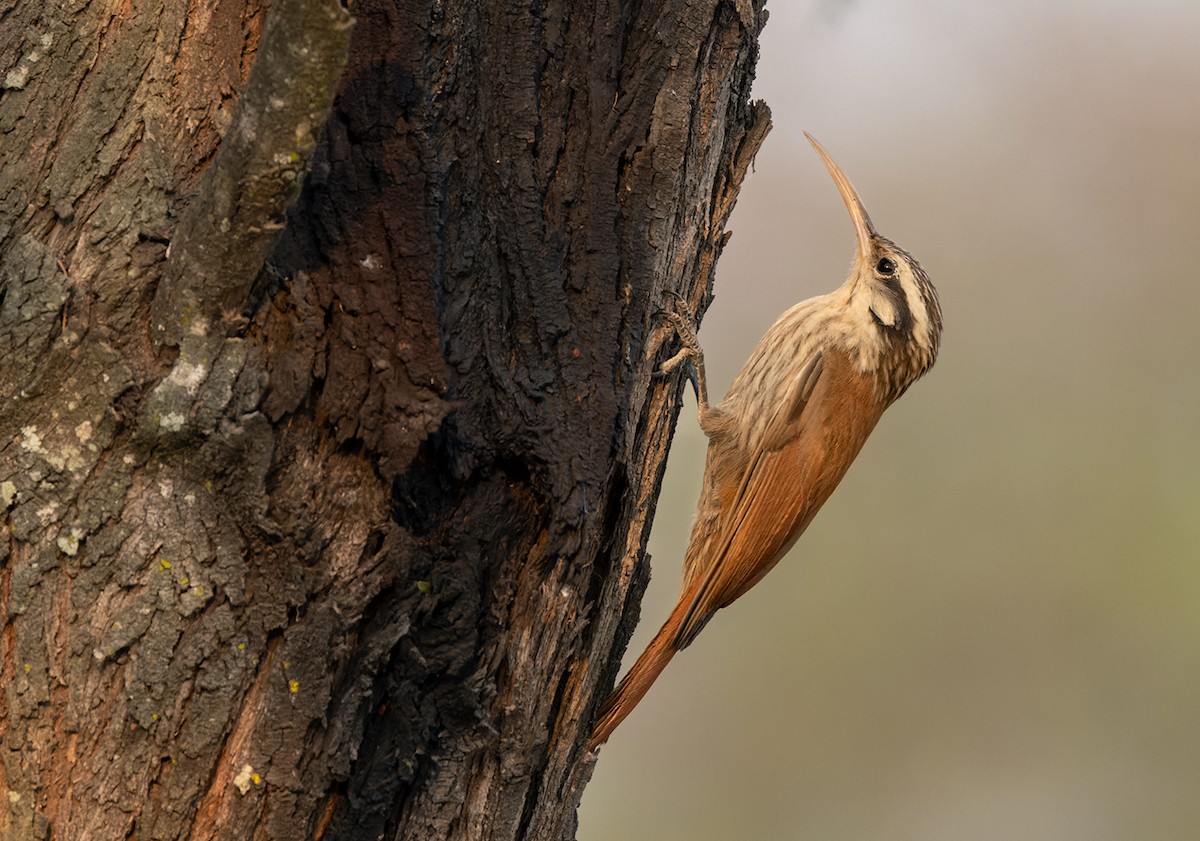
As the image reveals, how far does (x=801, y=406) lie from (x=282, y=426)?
224 cm

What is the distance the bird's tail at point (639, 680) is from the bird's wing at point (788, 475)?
223 mm

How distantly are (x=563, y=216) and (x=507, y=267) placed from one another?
16 centimetres

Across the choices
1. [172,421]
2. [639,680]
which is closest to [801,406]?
[639,680]

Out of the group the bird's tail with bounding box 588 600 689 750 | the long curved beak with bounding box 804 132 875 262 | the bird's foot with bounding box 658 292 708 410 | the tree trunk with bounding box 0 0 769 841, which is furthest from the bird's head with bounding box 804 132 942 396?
the tree trunk with bounding box 0 0 769 841

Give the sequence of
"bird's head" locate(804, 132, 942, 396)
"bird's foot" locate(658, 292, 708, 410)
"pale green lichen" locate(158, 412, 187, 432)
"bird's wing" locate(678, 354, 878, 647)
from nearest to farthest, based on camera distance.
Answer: "pale green lichen" locate(158, 412, 187, 432) → "bird's foot" locate(658, 292, 708, 410) → "bird's wing" locate(678, 354, 878, 647) → "bird's head" locate(804, 132, 942, 396)

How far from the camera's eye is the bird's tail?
87.3 inches

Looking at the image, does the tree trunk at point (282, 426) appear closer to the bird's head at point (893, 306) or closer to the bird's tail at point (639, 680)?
the bird's tail at point (639, 680)

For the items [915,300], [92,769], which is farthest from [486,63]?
[915,300]

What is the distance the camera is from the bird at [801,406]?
3.30m

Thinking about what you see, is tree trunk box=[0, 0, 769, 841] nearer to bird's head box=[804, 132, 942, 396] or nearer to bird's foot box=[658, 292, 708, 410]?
bird's foot box=[658, 292, 708, 410]

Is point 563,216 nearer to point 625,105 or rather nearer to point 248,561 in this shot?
point 625,105

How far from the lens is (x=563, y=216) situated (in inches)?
75.4

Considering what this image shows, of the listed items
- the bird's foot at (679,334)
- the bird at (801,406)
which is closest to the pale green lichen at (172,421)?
the bird's foot at (679,334)

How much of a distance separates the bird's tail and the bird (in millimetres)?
126
